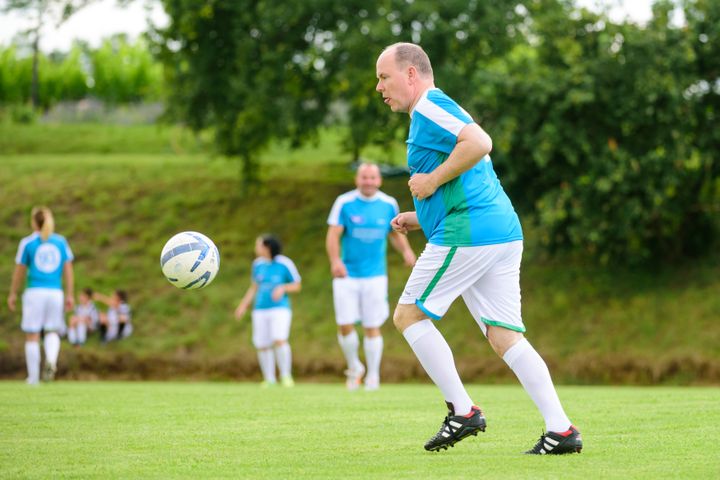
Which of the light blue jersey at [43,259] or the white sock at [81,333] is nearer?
the light blue jersey at [43,259]

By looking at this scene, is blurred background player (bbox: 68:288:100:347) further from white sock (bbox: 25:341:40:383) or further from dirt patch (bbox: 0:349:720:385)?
white sock (bbox: 25:341:40:383)

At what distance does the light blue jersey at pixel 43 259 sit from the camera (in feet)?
52.6

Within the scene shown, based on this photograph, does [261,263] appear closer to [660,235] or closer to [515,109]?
[515,109]

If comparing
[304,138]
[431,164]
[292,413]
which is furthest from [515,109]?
[431,164]

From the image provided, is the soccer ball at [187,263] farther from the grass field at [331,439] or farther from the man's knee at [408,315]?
the man's knee at [408,315]

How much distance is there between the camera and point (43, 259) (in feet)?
52.9

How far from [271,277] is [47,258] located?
3610 mm

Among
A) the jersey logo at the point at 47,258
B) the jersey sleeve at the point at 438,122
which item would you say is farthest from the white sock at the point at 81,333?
the jersey sleeve at the point at 438,122

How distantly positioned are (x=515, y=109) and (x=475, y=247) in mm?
17291

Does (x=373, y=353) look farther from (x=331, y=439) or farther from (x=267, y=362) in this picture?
(x=331, y=439)

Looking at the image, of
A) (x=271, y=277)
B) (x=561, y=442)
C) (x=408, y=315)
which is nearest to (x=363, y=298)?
(x=271, y=277)

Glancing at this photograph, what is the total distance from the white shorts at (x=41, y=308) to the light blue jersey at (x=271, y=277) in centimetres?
325

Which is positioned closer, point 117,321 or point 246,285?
point 117,321

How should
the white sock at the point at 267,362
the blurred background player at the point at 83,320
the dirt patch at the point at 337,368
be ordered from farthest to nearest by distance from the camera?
1. the blurred background player at the point at 83,320
2. the dirt patch at the point at 337,368
3. the white sock at the point at 267,362
